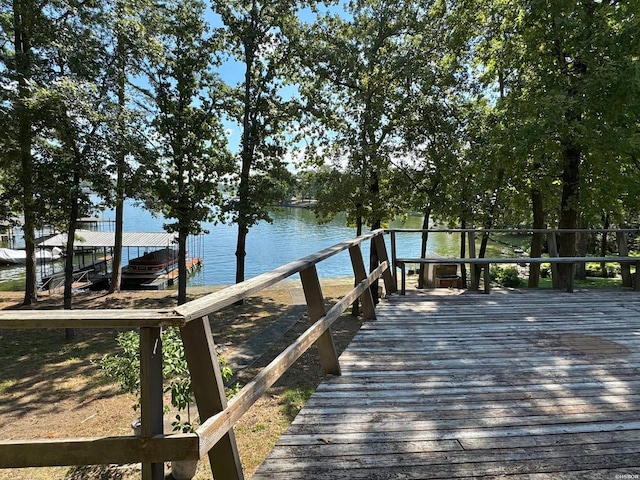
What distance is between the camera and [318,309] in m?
2.91

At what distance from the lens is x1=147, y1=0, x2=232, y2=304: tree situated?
11742 mm

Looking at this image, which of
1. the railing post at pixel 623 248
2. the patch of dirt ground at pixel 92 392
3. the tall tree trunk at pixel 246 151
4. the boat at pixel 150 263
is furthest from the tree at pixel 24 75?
the boat at pixel 150 263

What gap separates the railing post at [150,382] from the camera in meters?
1.38

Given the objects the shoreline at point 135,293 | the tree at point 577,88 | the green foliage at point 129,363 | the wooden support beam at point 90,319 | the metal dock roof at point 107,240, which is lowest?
the shoreline at point 135,293

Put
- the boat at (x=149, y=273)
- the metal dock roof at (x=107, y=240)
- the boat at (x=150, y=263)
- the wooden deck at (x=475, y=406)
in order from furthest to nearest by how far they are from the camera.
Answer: the boat at (x=150, y=263), the metal dock roof at (x=107, y=240), the boat at (x=149, y=273), the wooden deck at (x=475, y=406)

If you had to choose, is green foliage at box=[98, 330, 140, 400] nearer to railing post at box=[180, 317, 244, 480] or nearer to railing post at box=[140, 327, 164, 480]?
railing post at box=[180, 317, 244, 480]

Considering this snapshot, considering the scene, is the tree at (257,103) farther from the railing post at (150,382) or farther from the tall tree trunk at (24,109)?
the railing post at (150,382)

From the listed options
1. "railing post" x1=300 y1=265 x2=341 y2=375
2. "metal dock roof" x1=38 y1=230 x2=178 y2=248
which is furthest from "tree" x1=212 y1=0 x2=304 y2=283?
"metal dock roof" x1=38 y1=230 x2=178 y2=248

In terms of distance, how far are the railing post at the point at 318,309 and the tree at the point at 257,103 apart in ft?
31.9

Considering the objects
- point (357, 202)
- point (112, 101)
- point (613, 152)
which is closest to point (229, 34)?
point (112, 101)

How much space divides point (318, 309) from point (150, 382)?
1625 millimetres

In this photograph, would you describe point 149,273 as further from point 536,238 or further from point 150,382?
point 150,382

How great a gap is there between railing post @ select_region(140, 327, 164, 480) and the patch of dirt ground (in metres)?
3.05

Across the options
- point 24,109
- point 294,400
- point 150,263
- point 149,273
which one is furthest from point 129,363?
point 150,263
